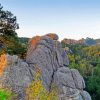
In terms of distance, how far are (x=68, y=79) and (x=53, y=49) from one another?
3143 millimetres

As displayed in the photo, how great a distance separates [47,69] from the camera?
3058 cm

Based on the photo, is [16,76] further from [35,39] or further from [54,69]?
[35,39]

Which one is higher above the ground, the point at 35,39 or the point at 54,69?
the point at 35,39

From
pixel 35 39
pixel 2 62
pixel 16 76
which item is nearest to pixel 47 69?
pixel 35 39

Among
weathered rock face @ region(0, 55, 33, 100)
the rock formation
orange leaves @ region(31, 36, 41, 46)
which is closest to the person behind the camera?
weathered rock face @ region(0, 55, 33, 100)

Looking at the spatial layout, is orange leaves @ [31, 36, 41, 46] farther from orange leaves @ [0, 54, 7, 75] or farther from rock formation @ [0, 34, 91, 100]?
orange leaves @ [0, 54, 7, 75]

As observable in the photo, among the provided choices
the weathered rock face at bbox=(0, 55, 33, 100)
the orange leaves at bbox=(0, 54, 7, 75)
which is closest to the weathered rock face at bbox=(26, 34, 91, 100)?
the weathered rock face at bbox=(0, 55, 33, 100)

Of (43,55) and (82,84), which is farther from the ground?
(43,55)

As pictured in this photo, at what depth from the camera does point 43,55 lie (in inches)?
1219

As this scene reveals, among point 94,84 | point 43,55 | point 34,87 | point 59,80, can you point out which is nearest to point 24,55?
point 43,55

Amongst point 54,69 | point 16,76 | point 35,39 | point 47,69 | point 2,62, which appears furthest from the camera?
point 35,39

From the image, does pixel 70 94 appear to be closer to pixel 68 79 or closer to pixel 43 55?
pixel 68 79

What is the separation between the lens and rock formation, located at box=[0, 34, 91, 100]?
87.9 feet

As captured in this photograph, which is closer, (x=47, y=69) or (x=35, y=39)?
(x=47, y=69)
